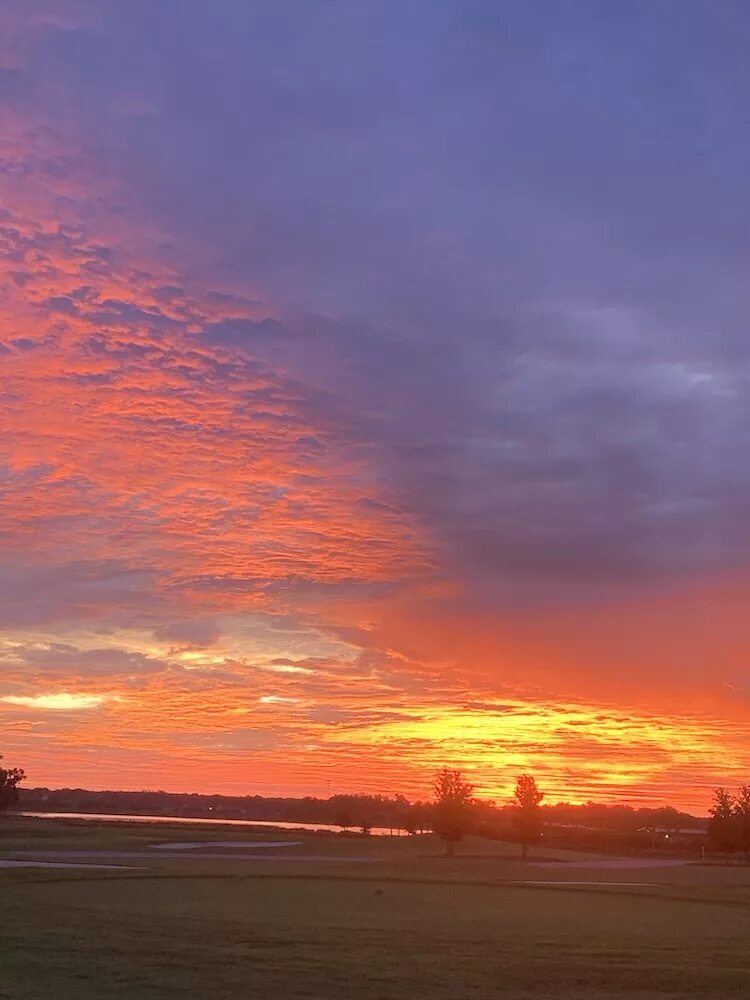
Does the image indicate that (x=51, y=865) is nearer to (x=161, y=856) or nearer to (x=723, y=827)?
(x=161, y=856)

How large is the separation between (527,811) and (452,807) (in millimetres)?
6347

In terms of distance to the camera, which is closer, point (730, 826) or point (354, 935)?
point (354, 935)

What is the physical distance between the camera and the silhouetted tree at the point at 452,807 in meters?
77.1

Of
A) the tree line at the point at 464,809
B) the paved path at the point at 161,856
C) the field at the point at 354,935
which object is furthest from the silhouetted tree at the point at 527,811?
the field at the point at 354,935

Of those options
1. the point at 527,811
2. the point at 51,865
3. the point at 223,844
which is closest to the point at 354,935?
the point at 51,865

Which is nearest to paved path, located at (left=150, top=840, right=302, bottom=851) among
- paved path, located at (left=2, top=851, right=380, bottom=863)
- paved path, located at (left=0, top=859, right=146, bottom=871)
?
paved path, located at (left=2, top=851, right=380, bottom=863)

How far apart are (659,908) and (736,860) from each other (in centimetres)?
5660

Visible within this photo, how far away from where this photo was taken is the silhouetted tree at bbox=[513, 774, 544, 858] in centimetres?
7925

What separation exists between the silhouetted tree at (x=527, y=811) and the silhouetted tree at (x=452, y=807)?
11.8 feet

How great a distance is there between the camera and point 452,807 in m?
77.9

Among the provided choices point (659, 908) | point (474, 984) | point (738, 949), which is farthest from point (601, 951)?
point (659, 908)

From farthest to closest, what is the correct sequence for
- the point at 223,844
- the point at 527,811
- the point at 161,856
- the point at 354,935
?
the point at 527,811 → the point at 223,844 → the point at 161,856 → the point at 354,935

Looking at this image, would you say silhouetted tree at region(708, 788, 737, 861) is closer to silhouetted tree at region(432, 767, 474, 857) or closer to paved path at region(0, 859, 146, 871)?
silhouetted tree at region(432, 767, 474, 857)

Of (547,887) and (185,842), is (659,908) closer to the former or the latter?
(547,887)
